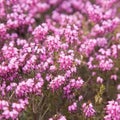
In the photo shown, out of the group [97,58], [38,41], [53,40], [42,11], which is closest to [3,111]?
[53,40]

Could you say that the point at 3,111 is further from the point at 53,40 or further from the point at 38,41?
the point at 38,41

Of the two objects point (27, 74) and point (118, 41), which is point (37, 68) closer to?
point (27, 74)

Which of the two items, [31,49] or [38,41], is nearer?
[31,49]

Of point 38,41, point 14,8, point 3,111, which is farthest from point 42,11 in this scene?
point 3,111

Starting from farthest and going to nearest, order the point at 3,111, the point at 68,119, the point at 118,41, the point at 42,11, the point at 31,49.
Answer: the point at 42,11 < the point at 118,41 < the point at 68,119 < the point at 31,49 < the point at 3,111

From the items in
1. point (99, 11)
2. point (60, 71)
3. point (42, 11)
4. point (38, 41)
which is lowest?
point (60, 71)

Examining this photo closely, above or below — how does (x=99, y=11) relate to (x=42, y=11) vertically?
below

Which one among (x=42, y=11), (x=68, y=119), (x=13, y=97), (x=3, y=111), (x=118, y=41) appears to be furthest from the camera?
(x=42, y=11)
